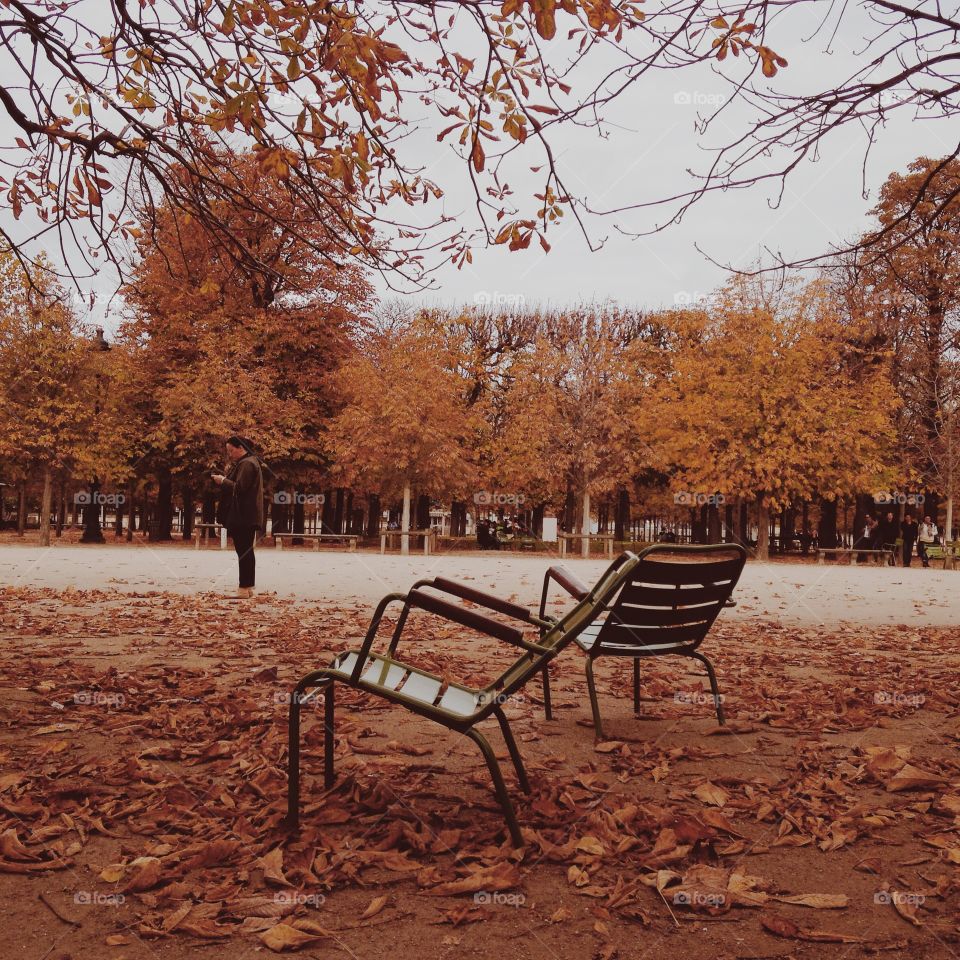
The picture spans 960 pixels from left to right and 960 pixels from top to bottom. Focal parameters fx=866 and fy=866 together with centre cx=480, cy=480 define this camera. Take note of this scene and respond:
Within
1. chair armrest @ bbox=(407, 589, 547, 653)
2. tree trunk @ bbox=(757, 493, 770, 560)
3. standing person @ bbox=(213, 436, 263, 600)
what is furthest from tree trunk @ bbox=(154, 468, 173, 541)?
chair armrest @ bbox=(407, 589, 547, 653)

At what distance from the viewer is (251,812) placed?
10.8 ft

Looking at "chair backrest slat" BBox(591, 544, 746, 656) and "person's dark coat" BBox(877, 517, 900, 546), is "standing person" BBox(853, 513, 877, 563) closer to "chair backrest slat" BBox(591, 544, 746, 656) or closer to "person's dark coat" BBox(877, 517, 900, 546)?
"person's dark coat" BBox(877, 517, 900, 546)

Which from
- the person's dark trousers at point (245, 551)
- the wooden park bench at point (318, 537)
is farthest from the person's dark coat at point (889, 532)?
the person's dark trousers at point (245, 551)

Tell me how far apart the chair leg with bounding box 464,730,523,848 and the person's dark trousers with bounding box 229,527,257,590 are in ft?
26.1

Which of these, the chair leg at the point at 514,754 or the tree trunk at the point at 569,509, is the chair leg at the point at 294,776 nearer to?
the chair leg at the point at 514,754

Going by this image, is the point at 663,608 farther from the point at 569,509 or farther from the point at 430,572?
the point at 569,509

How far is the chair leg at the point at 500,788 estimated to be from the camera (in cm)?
289

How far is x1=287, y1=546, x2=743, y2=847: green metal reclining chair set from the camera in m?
2.96

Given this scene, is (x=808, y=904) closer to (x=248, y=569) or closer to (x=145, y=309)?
(x=248, y=569)

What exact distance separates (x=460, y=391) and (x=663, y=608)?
1081 inches

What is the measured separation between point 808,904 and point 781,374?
2727 cm

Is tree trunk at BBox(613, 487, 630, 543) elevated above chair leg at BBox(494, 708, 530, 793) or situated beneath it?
elevated above

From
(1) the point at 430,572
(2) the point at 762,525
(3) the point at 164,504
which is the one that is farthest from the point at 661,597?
(3) the point at 164,504

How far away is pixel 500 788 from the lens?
9.64 ft
